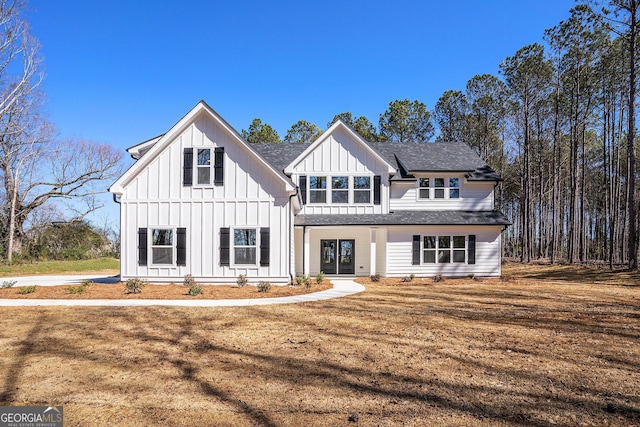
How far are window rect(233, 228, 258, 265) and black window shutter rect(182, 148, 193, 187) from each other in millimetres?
2762

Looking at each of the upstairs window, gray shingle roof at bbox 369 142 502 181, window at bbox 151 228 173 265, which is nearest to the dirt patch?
window at bbox 151 228 173 265

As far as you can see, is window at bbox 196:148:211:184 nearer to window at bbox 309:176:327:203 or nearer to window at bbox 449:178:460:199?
window at bbox 309:176:327:203

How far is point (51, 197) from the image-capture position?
29.6 metres

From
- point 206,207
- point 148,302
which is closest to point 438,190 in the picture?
point 206,207

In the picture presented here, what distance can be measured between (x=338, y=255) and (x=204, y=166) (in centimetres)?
834

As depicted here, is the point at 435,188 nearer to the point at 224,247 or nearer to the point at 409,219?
the point at 409,219

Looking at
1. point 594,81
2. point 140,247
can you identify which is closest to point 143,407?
point 140,247

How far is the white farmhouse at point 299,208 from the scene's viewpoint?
14.2 metres

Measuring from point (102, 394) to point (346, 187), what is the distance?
14.8 m

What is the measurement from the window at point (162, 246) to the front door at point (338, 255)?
7.62 m

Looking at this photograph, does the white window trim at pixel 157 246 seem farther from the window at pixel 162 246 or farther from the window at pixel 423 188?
the window at pixel 423 188

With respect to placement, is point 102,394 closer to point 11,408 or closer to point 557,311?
point 11,408

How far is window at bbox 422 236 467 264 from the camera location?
17984 mm

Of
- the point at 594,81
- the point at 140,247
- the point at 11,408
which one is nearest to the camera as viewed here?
the point at 11,408
